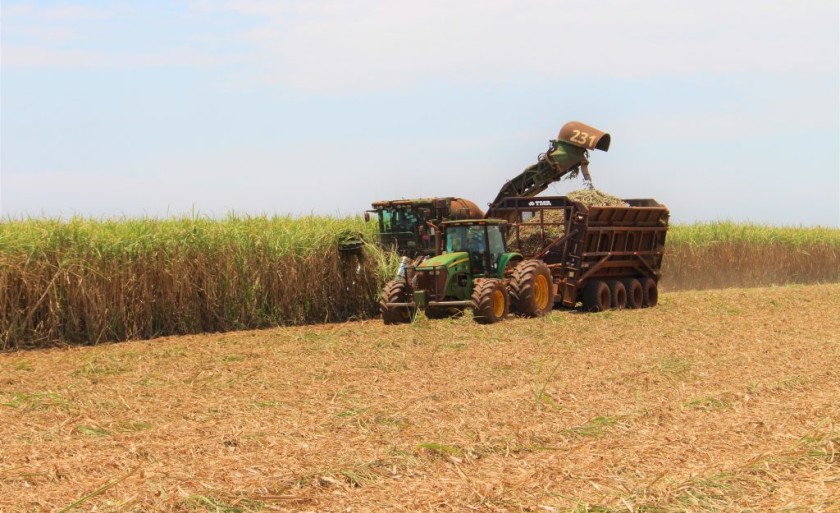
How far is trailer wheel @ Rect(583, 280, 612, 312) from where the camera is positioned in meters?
19.0

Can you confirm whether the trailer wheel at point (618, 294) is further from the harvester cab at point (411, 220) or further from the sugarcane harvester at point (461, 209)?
the harvester cab at point (411, 220)

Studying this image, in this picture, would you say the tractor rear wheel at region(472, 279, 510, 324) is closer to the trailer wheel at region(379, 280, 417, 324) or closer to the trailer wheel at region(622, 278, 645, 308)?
the trailer wheel at region(379, 280, 417, 324)

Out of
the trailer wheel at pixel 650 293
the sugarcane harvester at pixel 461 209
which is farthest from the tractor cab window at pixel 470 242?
the trailer wheel at pixel 650 293

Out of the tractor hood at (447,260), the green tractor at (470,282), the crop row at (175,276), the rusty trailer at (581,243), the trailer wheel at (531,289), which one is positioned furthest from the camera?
the rusty trailer at (581,243)

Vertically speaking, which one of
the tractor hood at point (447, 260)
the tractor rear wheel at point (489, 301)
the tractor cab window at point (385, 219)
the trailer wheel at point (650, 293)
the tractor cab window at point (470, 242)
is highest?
the tractor cab window at point (385, 219)

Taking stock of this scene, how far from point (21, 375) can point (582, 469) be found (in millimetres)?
8106

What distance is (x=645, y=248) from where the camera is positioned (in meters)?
21.1

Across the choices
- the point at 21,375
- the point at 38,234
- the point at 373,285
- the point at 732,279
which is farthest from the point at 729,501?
the point at 732,279

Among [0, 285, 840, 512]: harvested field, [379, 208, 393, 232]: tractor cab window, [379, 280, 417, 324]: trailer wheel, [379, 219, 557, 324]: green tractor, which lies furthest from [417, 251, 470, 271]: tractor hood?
[379, 208, 393, 232]: tractor cab window

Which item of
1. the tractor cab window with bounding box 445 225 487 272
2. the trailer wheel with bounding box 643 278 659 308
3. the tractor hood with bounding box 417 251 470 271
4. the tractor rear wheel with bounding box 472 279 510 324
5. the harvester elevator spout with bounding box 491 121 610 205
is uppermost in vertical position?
the harvester elevator spout with bounding box 491 121 610 205

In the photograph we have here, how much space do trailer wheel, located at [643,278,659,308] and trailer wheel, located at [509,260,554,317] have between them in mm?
4092

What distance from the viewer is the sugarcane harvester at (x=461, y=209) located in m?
19.5

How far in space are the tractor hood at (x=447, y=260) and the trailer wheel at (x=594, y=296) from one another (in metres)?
3.29

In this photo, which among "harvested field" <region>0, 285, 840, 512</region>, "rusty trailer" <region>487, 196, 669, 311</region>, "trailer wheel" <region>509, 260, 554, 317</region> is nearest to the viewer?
"harvested field" <region>0, 285, 840, 512</region>
